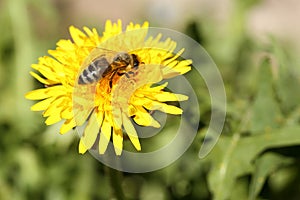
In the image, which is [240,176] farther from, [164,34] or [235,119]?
[164,34]

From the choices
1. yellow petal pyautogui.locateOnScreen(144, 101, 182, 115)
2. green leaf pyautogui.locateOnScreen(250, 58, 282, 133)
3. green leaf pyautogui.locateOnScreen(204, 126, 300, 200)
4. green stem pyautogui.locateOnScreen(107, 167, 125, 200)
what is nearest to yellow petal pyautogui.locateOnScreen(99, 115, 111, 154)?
yellow petal pyautogui.locateOnScreen(144, 101, 182, 115)

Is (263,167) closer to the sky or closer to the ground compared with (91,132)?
closer to the ground

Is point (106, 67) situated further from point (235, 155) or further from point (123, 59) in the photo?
point (235, 155)

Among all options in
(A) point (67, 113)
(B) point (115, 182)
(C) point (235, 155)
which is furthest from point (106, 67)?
(C) point (235, 155)

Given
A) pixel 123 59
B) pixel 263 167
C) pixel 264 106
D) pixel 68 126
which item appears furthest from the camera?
pixel 264 106

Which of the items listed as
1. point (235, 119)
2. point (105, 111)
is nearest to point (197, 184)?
point (235, 119)

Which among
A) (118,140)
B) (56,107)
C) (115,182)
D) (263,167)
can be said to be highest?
(56,107)

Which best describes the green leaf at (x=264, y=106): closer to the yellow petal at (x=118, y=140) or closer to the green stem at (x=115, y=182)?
the green stem at (x=115, y=182)
